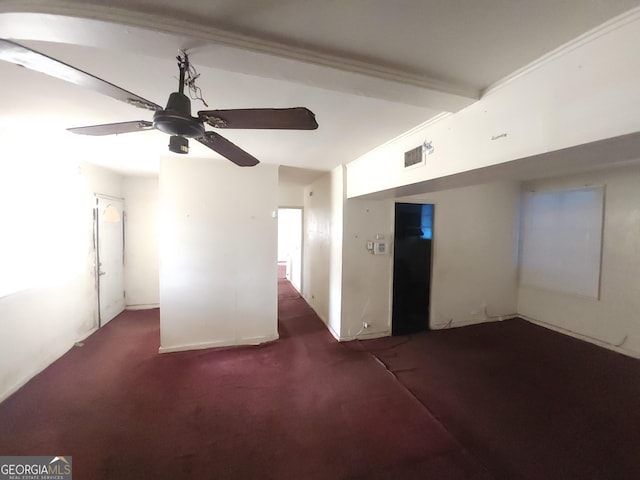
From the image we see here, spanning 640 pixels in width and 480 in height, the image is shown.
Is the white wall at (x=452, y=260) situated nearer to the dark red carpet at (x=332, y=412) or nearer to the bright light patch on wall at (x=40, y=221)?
the dark red carpet at (x=332, y=412)

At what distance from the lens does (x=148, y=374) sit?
2.68 m

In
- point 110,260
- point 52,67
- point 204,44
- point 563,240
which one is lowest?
point 110,260

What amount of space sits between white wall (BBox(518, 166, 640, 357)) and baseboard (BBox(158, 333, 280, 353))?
4596 mm

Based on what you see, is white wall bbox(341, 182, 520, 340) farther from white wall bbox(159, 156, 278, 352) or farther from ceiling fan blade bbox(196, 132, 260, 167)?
ceiling fan blade bbox(196, 132, 260, 167)

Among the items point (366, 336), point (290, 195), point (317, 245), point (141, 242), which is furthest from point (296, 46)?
point (141, 242)

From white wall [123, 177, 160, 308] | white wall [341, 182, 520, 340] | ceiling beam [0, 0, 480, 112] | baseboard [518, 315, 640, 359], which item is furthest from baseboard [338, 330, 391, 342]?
white wall [123, 177, 160, 308]

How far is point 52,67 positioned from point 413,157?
7.07 feet

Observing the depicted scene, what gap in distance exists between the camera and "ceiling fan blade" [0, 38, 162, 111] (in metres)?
0.81

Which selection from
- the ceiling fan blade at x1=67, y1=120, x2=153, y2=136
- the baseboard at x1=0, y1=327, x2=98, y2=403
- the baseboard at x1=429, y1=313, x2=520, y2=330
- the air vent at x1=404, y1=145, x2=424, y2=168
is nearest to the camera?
the ceiling fan blade at x1=67, y1=120, x2=153, y2=136

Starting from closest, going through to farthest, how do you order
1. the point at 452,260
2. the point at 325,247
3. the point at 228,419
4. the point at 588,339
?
the point at 228,419 < the point at 588,339 < the point at 452,260 < the point at 325,247

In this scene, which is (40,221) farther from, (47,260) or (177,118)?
(177,118)

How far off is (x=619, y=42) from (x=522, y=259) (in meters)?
4.53

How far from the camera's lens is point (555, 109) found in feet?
3.78

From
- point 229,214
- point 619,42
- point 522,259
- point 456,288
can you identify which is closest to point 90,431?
point 229,214
